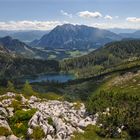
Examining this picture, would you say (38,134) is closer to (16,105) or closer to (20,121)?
(20,121)

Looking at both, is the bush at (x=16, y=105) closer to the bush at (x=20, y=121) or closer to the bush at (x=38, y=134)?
the bush at (x=20, y=121)

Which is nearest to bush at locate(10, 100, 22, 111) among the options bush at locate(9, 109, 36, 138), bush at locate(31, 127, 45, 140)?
bush at locate(9, 109, 36, 138)

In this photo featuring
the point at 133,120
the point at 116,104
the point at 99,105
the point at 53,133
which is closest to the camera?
the point at 53,133

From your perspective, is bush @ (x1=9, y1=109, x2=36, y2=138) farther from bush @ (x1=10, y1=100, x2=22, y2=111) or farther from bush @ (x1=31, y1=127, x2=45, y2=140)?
bush @ (x1=10, y1=100, x2=22, y2=111)

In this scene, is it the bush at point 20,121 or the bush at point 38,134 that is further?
the bush at point 20,121

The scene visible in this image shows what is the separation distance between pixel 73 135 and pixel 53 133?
22.8ft

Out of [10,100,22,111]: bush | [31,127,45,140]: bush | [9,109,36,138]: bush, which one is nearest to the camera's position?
[31,127,45,140]: bush

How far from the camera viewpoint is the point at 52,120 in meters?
116

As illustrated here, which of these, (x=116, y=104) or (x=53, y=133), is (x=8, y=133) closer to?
(x=53, y=133)

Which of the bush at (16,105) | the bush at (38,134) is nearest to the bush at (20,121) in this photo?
the bush at (38,134)

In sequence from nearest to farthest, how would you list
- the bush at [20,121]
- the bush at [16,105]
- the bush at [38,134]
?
the bush at [38,134]
the bush at [20,121]
the bush at [16,105]

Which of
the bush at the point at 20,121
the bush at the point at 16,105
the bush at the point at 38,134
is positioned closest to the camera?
the bush at the point at 38,134

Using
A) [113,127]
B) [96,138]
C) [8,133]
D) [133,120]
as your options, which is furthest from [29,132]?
[133,120]

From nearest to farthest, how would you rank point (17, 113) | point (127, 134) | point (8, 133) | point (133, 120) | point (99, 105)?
point (8, 133) → point (17, 113) → point (127, 134) → point (133, 120) → point (99, 105)
